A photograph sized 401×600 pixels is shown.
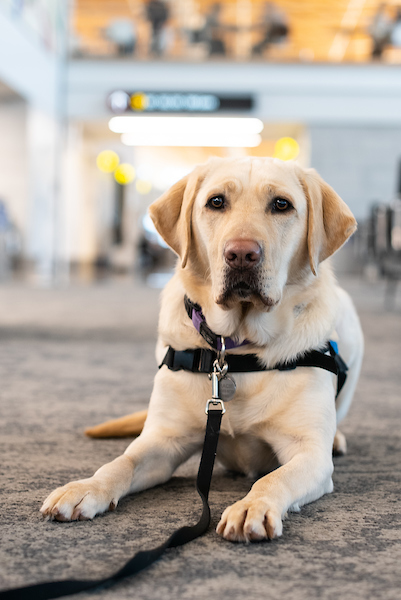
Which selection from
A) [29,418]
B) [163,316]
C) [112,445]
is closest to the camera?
[163,316]

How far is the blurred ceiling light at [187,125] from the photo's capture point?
16842mm

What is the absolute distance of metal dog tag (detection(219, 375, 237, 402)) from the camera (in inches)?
82.4

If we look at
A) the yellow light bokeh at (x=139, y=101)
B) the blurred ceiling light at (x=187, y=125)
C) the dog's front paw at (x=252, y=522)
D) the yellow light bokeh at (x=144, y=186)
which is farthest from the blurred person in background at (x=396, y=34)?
the dog's front paw at (x=252, y=522)

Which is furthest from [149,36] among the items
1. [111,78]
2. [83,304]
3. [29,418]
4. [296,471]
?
[296,471]

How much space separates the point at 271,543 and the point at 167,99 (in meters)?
15.8

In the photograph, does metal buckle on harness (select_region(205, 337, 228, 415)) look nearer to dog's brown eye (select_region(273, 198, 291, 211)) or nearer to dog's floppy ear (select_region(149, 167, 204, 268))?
dog's floppy ear (select_region(149, 167, 204, 268))

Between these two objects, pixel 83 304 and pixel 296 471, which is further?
pixel 83 304

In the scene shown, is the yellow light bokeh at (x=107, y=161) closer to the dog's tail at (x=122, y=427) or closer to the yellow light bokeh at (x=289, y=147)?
the yellow light bokeh at (x=289, y=147)

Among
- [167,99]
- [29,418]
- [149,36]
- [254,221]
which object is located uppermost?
[149,36]

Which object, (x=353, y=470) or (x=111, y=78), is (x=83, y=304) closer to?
(x=353, y=470)

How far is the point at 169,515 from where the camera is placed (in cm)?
191

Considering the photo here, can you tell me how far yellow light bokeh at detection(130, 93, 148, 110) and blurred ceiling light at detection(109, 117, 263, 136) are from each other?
→ 0.38 meters

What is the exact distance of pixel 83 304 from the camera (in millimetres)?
9094

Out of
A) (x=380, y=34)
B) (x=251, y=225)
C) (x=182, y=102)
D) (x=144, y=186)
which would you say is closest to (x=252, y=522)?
(x=251, y=225)
